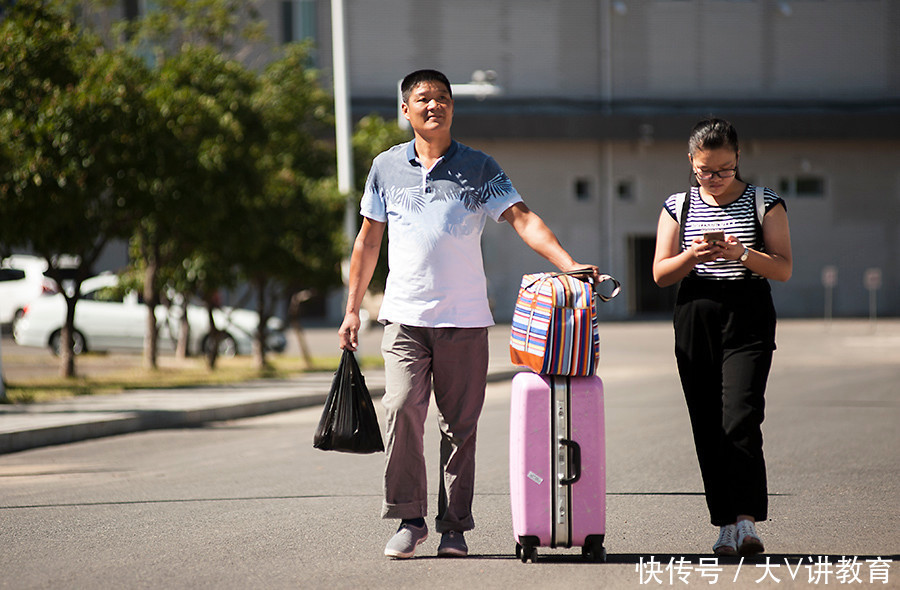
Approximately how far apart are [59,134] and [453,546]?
1064 centimetres

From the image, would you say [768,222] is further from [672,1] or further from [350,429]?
[672,1]

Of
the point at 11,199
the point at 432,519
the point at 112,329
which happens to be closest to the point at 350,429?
the point at 432,519

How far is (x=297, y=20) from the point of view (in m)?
42.4

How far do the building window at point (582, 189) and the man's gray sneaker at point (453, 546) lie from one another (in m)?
39.3

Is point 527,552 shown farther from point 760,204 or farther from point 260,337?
point 260,337

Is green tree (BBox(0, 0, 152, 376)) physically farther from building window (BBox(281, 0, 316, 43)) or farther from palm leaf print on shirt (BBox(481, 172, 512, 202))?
building window (BBox(281, 0, 316, 43))

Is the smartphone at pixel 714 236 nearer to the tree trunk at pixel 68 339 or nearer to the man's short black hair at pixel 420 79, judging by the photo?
the man's short black hair at pixel 420 79

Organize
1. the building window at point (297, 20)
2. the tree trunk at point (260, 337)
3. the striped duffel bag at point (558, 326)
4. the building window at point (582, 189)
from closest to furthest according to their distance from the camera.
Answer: the striped duffel bag at point (558, 326)
the tree trunk at point (260, 337)
the building window at point (297, 20)
the building window at point (582, 189)

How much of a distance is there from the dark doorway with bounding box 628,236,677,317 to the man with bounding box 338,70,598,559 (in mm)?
39097

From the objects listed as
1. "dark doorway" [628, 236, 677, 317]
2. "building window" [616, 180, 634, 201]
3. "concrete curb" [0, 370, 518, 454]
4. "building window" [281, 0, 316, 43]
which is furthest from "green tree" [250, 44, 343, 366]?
"dark doorway" [628, 236, 677, 317]

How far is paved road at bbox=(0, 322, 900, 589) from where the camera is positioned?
191 inches

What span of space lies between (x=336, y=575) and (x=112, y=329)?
63.2 ft

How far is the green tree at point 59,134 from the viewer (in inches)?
547

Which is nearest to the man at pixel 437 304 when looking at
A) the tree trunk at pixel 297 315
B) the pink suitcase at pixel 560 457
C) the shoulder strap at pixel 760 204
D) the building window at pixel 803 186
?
the pink suitcase at pixel 560 457
